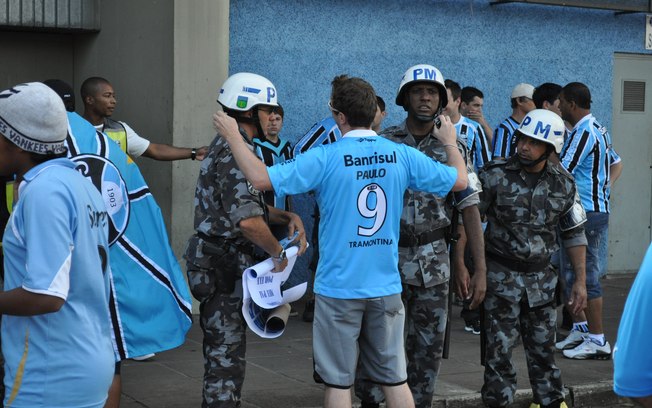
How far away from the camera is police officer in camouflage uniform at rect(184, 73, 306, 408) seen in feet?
18.0

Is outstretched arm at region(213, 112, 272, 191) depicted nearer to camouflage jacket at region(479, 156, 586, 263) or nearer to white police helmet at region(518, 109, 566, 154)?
camouflage jacket at region(479, 156, 586, 263)

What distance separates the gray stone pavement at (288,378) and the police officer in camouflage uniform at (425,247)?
91cm

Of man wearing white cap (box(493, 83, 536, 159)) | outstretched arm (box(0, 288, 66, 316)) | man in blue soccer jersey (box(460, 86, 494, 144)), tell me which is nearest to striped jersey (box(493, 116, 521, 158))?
man wearing white cap (box(493, 83, 536, 159))

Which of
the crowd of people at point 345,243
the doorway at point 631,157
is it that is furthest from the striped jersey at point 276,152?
the doorway at point 631,157

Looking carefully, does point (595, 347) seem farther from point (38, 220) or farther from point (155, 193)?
point (38, 220)

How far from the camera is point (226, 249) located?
5.67 meters

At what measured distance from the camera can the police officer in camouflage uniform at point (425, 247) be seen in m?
6.14

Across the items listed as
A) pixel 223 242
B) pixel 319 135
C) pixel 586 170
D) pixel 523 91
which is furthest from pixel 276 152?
pixel 223 242

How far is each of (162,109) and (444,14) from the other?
3.65m

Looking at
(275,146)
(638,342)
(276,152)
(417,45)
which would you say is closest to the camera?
(638,342)

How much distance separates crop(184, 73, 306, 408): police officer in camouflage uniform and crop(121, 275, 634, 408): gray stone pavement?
1.25m

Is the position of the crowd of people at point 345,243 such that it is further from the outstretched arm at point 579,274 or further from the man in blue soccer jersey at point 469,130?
the man in blue soccer jersey at point 469,130

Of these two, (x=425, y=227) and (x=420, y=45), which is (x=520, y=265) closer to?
(x=425, y=227)

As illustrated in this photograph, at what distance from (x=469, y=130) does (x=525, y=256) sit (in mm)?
3577
